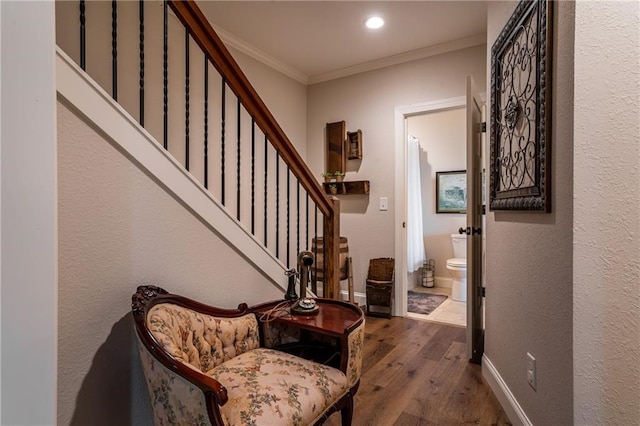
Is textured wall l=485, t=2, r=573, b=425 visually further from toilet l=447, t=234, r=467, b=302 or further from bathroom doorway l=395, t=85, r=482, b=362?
bathroom doorway l=395, t=85, r=482, b=362

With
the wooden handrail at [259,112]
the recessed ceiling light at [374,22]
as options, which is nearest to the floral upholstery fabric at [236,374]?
the wooden handrail at [259,112]

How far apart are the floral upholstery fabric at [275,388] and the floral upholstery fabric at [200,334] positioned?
0.18 ft

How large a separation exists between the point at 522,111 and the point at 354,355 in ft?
4.42

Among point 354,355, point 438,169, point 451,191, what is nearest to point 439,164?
point 438,169

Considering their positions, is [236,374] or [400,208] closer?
[236,374]

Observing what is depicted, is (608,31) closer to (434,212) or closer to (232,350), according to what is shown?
(232,350)

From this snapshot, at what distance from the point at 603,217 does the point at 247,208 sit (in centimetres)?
269

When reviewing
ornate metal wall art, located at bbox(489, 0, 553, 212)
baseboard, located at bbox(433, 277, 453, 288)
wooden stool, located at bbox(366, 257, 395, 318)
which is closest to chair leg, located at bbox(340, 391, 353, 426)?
ornate metal wall art, located at bbox(489, 0, 553, 212)

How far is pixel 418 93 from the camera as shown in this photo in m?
3.29

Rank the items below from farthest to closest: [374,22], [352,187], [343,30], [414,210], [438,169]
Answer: [438,169] → [414,210] → [352,187] → [343,30] → [374,22]

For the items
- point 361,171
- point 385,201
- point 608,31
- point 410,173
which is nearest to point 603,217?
point 608,31

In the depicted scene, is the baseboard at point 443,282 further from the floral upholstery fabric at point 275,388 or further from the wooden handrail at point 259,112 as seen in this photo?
the floral upholstery fabric at point 275,388

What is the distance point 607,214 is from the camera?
969 millimetres

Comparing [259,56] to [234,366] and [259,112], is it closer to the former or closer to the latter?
[259,112]
